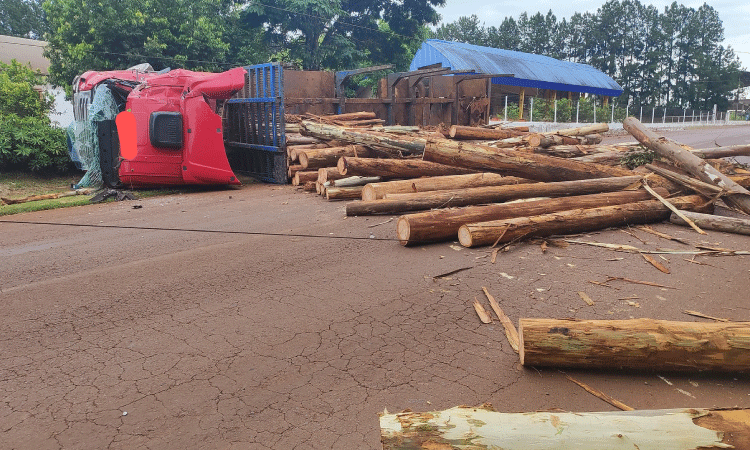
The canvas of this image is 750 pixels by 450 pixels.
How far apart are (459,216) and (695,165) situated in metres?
4.51

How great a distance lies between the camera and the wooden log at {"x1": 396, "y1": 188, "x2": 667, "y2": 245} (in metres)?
6.42

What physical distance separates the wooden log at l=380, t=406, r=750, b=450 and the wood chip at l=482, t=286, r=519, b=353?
130 centimetres

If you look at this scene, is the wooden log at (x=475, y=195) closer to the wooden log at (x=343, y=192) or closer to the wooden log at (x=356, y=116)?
the wooden log at (x=343, y=192)

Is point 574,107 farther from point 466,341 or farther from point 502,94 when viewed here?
point 466,341

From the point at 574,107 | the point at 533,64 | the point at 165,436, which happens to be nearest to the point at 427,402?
the point at 165,436

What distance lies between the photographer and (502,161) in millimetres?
8438

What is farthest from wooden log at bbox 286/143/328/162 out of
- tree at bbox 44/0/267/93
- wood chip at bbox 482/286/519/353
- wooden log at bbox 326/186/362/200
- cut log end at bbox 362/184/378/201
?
tree at bbox 44/0/267/93

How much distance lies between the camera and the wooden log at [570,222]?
251 inches

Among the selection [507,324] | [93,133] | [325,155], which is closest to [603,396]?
[507,324]

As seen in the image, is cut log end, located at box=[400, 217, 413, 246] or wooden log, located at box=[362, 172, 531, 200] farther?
wooden log, located at box=[362, 172, 531, 200]

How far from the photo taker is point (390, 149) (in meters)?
11.3

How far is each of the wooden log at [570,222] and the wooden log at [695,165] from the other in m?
0.41

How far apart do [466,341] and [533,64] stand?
39.9m

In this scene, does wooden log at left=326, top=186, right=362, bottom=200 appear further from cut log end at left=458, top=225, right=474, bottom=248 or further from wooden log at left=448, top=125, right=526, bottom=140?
wooden log at left=448, top=125, right=526, bottom=140
